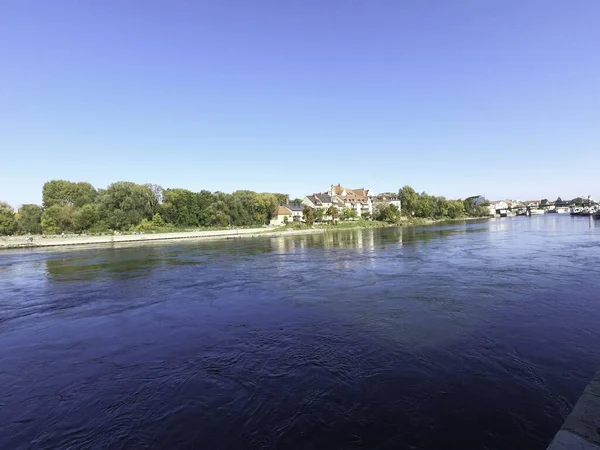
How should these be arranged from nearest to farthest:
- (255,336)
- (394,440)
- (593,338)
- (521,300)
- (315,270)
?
(394,440), (593,338), (255,336), (521,300), (315,270)

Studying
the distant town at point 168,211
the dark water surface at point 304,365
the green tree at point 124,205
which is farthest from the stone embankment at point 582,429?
the green tree at point 124,205

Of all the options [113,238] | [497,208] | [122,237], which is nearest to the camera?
[113,238]

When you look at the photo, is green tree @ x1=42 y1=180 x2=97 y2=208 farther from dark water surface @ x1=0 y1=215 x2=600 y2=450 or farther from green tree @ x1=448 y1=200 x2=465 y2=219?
green tree @ x1=448 y1=200 x2=465 y2=219

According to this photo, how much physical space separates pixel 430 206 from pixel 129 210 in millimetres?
91379

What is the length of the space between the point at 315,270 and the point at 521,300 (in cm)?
1208

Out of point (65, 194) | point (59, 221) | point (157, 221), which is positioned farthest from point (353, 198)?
point (65, 194)

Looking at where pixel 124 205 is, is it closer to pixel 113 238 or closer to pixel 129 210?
pixel 129 210

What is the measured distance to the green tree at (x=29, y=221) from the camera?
71375 mm

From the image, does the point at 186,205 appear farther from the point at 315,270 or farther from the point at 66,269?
the point at 315,270

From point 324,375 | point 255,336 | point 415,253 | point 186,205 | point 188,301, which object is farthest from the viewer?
point 186,205

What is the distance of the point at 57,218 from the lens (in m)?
68.2

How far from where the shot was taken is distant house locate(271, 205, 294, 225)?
86.3 metres

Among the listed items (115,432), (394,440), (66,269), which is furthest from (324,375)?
(66,269)

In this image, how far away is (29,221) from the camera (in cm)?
7156
